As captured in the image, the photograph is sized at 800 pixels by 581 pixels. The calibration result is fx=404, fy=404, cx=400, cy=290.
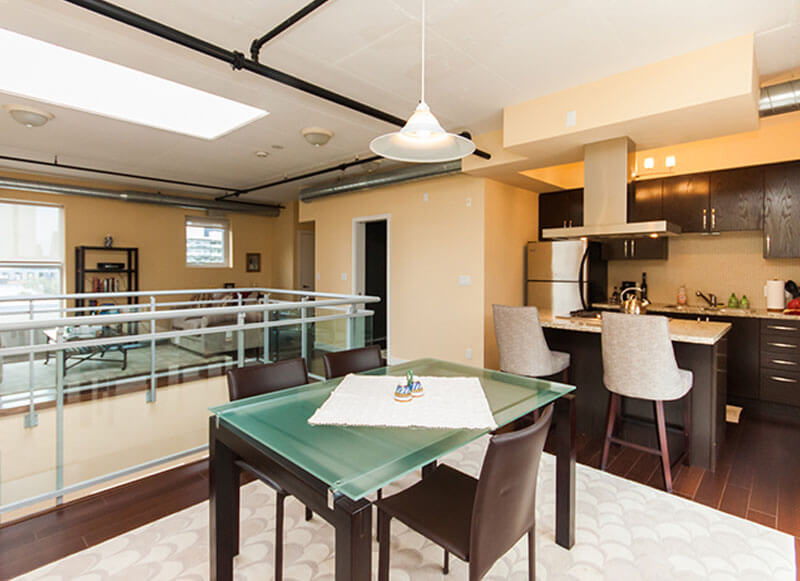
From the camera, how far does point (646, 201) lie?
15.7 feet

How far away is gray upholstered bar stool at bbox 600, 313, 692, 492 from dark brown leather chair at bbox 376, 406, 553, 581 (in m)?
1.53

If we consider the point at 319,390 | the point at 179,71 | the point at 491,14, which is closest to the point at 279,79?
the point at 179,71

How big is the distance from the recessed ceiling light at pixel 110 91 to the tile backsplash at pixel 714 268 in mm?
4880

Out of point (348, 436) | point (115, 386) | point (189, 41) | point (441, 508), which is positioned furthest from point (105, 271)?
point (441, 508)

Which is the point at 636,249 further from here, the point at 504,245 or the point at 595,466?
the point at 595,466

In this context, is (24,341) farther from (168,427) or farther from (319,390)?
(319,390)

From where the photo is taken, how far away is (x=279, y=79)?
8.57 feet

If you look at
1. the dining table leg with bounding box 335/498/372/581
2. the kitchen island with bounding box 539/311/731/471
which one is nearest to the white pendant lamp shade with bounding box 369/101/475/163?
the dining table leg with bounding box 335/498/372/581

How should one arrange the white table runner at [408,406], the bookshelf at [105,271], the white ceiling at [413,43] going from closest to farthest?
the white table runner at [408,406]
the white ceiling at [413,43]
the bookshelf at [105,271]

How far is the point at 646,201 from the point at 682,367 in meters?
2.59

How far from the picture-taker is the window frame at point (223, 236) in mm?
7918

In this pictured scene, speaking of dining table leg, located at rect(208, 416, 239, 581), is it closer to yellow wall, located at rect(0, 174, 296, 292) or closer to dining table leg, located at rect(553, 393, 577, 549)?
dining table leg, located at rect(553, 393, 577, 549)

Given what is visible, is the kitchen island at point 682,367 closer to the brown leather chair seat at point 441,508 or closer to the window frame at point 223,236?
the brown leather chair seat at point 441,508

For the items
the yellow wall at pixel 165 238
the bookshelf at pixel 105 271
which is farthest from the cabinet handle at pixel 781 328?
the bookshelf at pixel 105 271
